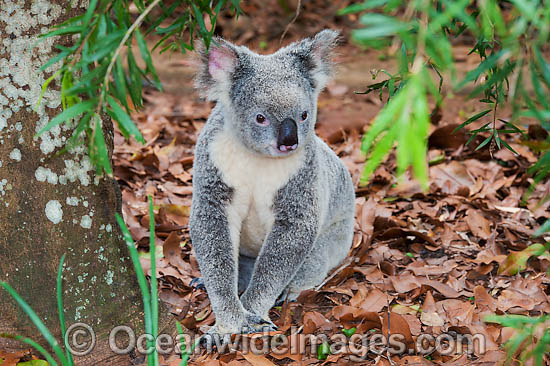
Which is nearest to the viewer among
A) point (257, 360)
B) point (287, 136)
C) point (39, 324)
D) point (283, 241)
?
point (39, 324)

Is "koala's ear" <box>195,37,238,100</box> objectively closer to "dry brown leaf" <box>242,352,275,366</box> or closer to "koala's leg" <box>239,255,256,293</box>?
"koala's leg" <box>239,255,256,293</box>

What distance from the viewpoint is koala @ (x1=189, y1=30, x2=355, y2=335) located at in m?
2.62

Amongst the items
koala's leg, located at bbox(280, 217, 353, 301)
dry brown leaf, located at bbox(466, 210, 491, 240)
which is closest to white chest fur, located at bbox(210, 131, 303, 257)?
koala's leg, located at bbox(280, 217, 353, 301)

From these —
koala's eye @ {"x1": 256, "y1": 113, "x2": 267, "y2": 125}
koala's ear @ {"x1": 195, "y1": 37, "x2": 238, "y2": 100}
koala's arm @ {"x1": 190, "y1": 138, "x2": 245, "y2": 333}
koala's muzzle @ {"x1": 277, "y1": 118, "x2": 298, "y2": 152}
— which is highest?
koala's ear @ {"x1": 195, "y1": 37, "x2": 238, "y2": 100}

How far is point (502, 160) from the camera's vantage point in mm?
4504

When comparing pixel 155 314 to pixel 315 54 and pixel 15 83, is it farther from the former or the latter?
pixel 315 54

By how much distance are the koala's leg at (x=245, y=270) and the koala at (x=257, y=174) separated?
30 centimetres

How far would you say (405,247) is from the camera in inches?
138

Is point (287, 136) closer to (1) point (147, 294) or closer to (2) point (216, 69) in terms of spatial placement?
(2) point (216, 69)

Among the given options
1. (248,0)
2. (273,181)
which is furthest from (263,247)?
(248,0)

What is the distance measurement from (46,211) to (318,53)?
1.32 metres

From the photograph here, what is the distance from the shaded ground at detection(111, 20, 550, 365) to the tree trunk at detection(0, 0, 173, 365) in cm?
45

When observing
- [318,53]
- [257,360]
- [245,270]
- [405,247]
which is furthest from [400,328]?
[318,53]

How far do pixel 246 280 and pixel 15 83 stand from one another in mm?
1498
